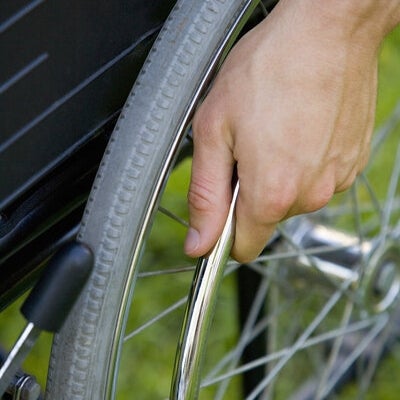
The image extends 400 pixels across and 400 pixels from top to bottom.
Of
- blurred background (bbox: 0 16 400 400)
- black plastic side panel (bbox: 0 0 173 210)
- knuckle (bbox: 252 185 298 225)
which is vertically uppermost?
black plastic side panel (bbox: 0 0 173 210)

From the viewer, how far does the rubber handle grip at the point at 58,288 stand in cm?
62

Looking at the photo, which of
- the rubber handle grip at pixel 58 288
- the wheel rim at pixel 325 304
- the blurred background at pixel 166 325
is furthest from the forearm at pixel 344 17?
the blurred background at pixel 166 325

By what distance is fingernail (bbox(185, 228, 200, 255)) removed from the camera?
2.36 feet

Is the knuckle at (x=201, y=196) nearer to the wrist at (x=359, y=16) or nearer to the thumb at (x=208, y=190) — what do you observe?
the thumb at (x=208, y=190)

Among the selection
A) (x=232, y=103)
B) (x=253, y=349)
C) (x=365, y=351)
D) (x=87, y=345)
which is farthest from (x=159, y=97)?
(x=365, y=351)

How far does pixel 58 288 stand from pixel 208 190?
5.7 inches

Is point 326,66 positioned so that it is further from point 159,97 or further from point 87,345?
point 87,345

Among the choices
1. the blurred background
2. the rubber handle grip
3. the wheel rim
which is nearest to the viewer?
the rubber handle grip

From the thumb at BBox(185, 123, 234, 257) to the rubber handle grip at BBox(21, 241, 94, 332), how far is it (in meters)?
0.11

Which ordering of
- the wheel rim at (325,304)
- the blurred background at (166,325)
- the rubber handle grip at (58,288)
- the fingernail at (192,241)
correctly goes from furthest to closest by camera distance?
1. the blurred background at (166,325)
2. the wheel rim at (325,304)
3. the fingernail at (192,241)
4. the rubber handle grip at (58,288)

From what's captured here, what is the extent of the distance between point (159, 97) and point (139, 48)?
0.31ft

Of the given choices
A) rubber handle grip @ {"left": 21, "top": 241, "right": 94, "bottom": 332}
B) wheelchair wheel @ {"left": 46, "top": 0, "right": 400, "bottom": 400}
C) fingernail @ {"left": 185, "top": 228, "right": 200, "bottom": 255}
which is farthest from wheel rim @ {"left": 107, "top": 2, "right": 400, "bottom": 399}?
rubber handle grip @ {"left": 21, "top": 241, "right": 94, "bottom": 332}

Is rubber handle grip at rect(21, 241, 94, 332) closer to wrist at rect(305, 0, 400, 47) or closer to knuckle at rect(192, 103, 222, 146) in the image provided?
knuckle at rect(192, 103, 222, 146)

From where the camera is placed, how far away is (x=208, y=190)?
71 cm
